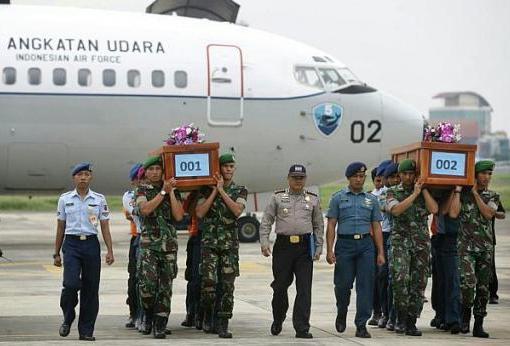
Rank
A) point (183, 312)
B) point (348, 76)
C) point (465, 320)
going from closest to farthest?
point (465, 320) < point (183, 312) < point (348, 76)

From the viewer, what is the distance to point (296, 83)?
1043 inches

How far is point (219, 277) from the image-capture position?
45.6 feet

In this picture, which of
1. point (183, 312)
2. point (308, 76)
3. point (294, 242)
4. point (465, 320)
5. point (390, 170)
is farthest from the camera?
point (308, 76)

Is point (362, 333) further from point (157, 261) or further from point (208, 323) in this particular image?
point (157, 261)

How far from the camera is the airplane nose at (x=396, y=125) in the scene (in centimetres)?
2662

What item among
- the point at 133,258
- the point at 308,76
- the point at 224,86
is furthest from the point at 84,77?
the point at 133,258

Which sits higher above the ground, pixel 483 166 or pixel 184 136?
pixel 184 136

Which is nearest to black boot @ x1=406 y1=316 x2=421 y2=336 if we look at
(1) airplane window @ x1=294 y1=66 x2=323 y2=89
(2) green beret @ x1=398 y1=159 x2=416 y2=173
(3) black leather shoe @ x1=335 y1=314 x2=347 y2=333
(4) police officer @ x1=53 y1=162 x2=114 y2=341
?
(3) black leather shoe @ x1=335 y1=314 x2=347 y2=333

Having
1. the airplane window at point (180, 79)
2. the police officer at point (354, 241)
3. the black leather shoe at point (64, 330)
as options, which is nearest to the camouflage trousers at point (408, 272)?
the police officer at point (354, 241)

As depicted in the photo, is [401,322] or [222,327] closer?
[222,327]

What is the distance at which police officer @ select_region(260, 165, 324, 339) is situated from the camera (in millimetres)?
13914

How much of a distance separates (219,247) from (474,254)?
8.71ft

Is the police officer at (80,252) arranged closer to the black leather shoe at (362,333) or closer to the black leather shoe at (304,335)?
the black leather shoe at (304,335)

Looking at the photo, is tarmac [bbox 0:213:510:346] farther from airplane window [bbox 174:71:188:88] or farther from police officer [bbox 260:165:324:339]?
airplane window [bbox 174:71:188:88]
